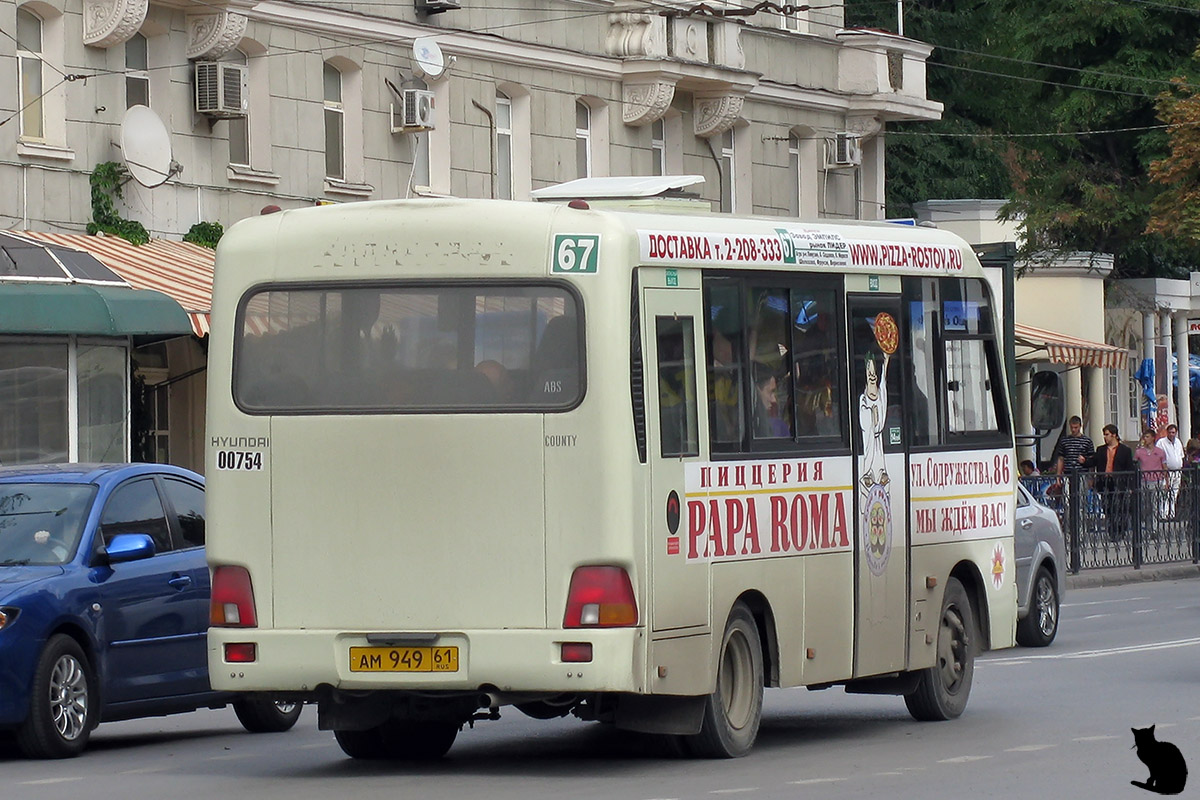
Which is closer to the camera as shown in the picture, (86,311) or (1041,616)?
(1041,616)

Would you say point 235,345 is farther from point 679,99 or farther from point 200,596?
point 679,99

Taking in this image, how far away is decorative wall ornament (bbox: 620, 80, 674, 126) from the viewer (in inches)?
1416

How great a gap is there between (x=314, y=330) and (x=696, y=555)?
2.09m

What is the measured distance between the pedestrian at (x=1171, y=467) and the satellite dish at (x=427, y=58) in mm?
10878

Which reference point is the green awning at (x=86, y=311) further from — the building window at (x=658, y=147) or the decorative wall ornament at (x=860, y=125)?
the decorative wall ornament at (x=860, y=125)

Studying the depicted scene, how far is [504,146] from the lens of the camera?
3438cm

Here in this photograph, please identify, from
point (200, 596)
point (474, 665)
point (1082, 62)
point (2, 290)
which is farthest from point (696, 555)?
point (1082, 62)

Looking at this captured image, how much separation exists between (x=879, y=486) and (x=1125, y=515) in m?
19.2

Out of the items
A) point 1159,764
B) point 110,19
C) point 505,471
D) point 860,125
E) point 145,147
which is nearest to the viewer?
point 1159,764

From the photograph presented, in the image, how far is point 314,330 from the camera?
468 inches

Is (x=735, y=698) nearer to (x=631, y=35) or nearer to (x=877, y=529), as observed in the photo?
(x=877, y=529)

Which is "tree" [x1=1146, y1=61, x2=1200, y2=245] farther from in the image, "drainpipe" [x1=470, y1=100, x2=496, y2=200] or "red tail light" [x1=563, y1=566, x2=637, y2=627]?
"red tail light" [x1=563, y1=566, x2=637, y2=627]

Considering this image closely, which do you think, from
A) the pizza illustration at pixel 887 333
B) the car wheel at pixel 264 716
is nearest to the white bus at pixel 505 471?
the pizza illustration at pixel 887 333

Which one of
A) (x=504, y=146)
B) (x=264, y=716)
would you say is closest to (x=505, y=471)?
(x=264, y=716)
